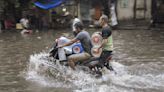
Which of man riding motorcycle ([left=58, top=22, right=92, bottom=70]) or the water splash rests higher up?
man riding motorcycle ([left=58, top=22, right=92, bottom=70])

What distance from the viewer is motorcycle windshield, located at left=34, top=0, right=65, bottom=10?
26.9 metres

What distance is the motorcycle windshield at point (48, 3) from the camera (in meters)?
26.9

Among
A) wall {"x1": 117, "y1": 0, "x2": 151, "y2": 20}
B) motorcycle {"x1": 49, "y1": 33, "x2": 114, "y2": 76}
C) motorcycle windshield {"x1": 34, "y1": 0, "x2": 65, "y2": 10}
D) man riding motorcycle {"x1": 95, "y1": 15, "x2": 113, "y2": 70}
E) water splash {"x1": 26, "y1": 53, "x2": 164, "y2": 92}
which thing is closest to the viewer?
water splash {"x1": 26, "y1": 53, "x2": 164, "y2": 92}

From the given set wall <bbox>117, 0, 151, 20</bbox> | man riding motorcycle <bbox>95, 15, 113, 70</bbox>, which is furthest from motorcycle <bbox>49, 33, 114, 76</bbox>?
wall <bbox>117, 0, 151, 20</bbox>

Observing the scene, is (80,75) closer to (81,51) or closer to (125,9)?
Answer: (81,51)

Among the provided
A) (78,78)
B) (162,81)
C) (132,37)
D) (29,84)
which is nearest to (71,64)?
(78,78)

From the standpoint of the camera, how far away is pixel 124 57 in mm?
15125

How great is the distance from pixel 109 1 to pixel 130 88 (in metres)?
18.3

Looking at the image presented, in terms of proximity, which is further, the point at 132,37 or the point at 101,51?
the point at 132,37

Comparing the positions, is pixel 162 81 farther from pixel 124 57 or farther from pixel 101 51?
pixel 124 57

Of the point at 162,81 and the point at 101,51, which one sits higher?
the point at 101,51

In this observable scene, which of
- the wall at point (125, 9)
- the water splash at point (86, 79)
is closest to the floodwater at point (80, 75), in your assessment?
the water splash at point (86, 79)

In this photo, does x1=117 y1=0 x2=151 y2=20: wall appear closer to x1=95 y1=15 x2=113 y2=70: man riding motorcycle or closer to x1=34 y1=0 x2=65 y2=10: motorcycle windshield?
x1=34 y1=0 x2=65 y2=10: motorcycle windshield

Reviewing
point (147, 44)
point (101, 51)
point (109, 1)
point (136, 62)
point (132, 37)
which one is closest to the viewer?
point (101, 51)
